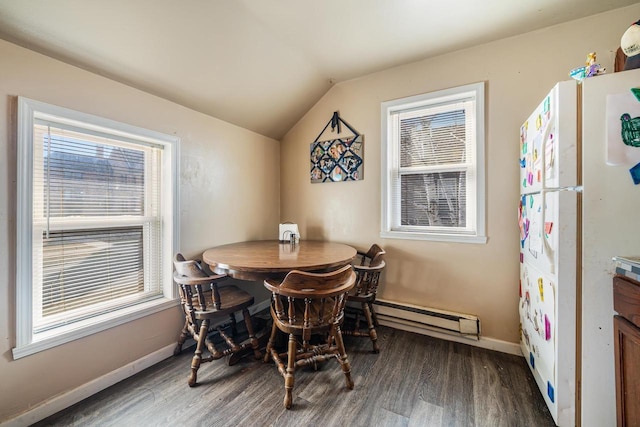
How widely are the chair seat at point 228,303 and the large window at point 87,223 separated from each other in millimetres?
465

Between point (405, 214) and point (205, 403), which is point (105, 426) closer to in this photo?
point (205, 403)

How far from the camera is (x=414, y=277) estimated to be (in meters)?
2.39

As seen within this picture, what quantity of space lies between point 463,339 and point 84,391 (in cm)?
279

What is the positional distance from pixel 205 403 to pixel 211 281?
716 millimetres

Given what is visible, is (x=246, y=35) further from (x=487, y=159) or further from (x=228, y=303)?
(x=487, y=159)

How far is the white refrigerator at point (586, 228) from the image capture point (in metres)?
1.09

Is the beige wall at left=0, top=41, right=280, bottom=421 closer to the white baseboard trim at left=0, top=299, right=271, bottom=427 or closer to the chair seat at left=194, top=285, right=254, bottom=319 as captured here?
the white baseboard trim at left=0, top=299, right=271, bottom=427

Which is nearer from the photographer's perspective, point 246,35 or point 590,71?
point 590,71

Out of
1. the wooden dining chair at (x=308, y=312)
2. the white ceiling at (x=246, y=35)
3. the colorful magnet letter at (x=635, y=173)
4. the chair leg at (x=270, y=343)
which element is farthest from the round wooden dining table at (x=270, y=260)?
the colorful magnet letter at (x=635, y=173)

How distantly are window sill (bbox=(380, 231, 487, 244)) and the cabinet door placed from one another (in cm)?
108

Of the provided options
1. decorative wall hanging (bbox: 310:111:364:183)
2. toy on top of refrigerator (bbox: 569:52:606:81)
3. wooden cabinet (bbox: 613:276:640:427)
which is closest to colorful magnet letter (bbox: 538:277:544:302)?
wooden cabinet (bbox: 613:276:640:427)

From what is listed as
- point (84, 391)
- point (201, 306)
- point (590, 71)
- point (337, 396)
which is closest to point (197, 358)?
point (201, 306)

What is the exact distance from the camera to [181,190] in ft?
7.00

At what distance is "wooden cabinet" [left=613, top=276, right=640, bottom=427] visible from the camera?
948 millimetres
